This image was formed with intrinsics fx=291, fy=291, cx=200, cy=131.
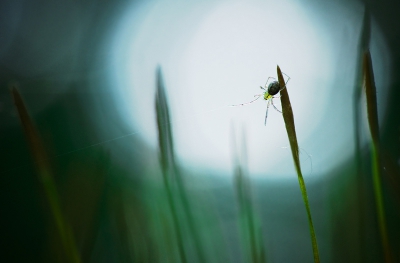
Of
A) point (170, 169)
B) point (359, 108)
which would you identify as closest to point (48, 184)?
point (170, 169)

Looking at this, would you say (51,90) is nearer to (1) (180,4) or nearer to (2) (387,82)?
(1) (180,4)

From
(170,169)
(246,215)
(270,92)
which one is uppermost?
(270,92)

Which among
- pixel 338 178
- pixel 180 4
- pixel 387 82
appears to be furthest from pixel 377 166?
pixel 180 4

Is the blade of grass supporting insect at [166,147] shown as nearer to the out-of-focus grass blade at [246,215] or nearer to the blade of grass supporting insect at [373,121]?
the out-of-focus grass blade at [246,215]

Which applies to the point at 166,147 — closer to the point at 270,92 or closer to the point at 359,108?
the point at 270,92

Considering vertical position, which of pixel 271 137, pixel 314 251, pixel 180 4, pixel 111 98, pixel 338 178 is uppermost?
pixel 180 4

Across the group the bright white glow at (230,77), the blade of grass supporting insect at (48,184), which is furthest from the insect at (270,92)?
the blade of grass supporting insect at (48,184)
